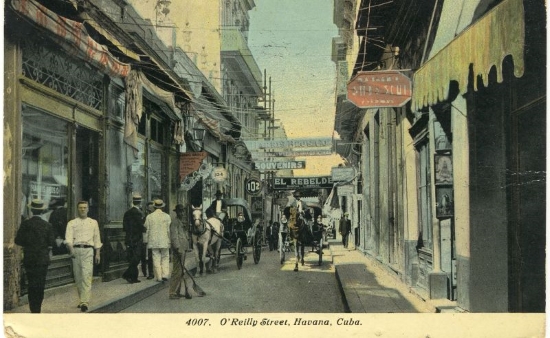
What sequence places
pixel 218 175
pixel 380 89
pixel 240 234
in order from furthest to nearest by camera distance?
pixel 218 175 < pixel 240 234 < pixel 380 89

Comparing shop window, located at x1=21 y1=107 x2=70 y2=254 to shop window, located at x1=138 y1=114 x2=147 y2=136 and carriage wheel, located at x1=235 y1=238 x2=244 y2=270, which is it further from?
carriage wheel, located at x1=235 y1=238 x2=244 y2=270

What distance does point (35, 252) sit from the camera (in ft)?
23.0

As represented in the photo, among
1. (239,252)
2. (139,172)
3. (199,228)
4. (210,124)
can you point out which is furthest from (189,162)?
(199,228)

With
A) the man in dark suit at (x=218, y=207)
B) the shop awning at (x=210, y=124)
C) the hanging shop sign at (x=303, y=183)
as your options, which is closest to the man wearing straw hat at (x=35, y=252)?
the man in dark suit at (x=218, y=207)

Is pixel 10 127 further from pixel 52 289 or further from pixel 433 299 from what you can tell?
pixel 433 299

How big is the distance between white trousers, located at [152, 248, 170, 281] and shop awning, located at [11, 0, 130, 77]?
3075mm

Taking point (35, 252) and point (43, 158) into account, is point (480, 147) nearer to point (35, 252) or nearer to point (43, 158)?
point (35, 252)

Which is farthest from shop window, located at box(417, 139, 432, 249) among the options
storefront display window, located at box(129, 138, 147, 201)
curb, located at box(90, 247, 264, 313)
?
storefront display window, located at box(129, 138, 147, 201)

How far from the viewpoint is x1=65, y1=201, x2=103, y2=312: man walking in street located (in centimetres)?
768

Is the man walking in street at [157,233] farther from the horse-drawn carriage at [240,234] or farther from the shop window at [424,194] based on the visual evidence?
the shop window at [424,194]

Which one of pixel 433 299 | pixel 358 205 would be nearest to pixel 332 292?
pixel 433 299

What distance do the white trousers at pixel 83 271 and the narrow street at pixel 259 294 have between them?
914 mm

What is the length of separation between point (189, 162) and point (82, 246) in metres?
7.44
